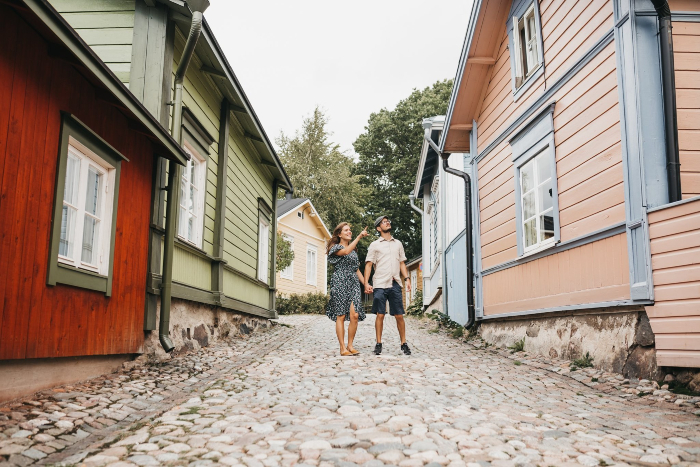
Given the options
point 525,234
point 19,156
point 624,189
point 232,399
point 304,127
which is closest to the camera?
point 19,156

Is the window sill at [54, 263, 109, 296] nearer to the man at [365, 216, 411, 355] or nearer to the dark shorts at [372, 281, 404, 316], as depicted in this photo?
the man at [365, 216, 411, 355]

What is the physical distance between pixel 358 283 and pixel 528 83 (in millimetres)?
3743

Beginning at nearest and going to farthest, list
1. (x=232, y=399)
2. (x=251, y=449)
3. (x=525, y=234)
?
(x=251, y=449) < (x=232, y=399) < (x=525, y=234)

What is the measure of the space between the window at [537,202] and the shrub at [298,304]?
52.3 feet

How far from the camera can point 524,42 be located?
888 cm

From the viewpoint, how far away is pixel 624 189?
5770mm

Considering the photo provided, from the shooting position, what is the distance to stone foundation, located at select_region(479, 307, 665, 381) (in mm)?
5426

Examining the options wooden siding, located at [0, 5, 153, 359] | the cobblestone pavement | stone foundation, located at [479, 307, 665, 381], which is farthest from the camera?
stone foundation, located at [479, 307, 665, 381]

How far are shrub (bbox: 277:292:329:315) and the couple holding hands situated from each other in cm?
1567

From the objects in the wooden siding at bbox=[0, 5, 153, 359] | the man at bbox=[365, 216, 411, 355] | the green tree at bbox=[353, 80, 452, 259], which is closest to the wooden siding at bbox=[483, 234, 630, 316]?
the man at bbox=[365, 216, 411, 355]

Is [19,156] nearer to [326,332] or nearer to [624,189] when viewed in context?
[624,189]

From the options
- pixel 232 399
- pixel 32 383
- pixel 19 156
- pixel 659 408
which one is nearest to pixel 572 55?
pixel 659 408

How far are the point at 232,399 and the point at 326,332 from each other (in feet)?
23.4

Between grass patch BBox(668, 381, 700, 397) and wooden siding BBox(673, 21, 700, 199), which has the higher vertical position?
wooden siding BBox(673, 21, 700, 199)
